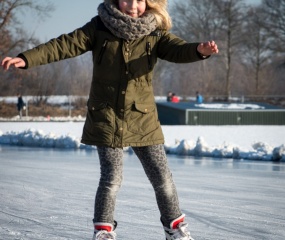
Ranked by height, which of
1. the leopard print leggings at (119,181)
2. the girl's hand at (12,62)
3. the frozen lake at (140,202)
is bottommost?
the frozen lake at (140,202)

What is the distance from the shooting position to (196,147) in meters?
9.92

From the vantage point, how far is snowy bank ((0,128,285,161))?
888 cm

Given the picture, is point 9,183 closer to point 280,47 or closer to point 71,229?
point 71,229

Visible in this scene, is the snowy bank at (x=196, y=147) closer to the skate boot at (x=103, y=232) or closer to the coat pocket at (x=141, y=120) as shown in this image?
the coat pocket at (x=141, y=120)

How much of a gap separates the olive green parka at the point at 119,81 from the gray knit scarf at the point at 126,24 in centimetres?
4

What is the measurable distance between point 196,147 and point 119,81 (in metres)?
7.13

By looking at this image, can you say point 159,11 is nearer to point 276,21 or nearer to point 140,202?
point 140,202

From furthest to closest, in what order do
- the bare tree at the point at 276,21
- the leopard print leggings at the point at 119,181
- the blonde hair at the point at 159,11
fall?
the bare tree at the point at 276,21 < the blonde hair at the point at 159,11 < the leopard print leggings at the point at 119,181

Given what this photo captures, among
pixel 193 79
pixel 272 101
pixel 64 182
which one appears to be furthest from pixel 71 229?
pixel 193 79

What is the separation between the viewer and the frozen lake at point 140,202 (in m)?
3.42

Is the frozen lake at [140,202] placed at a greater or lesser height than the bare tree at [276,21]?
lesser

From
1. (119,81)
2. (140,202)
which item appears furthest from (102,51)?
(140,202)

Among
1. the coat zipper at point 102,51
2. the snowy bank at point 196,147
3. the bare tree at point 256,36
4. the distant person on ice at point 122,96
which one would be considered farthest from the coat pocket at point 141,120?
the bare tree at point 256,36

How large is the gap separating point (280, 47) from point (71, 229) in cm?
3654
